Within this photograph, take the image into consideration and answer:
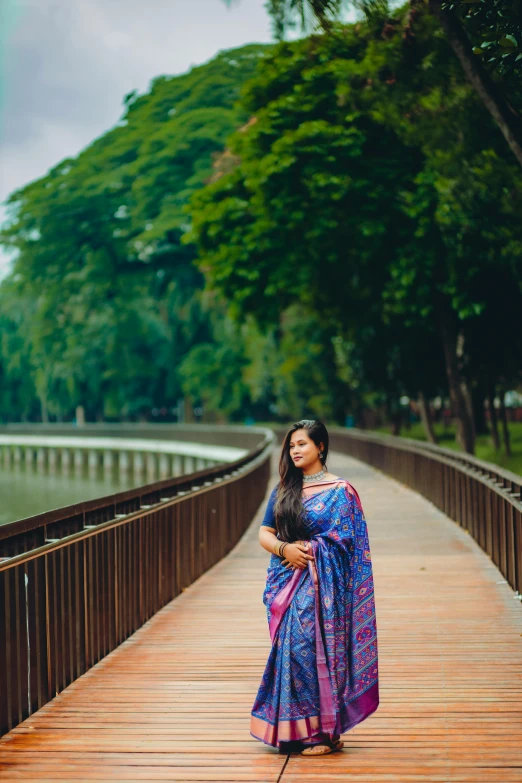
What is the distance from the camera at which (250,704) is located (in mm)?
6270

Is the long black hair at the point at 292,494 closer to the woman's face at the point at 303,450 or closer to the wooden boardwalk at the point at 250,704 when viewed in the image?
the woman's face at the point at 303,450

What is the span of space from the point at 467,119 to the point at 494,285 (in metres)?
6.64

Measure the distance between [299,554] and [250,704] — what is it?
4.69 ft

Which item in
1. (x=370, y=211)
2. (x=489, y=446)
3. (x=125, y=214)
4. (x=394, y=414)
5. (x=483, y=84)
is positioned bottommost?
(x=489, y=446)

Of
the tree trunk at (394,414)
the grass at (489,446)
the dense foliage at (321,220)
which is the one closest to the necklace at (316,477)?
the dense foliage at (321,220)

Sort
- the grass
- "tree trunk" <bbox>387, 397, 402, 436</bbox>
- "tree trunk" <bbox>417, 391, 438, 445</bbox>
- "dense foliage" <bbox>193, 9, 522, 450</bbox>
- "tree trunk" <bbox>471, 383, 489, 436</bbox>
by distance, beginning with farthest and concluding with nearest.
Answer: "tree trunk" <bbox>387, 397, 402, 436</bbox>, "tree trunk" <bbox>471, 383, 489, 436</bbox>, "tree trunk" <bbox>417, 391, 438, 445</bbox>, the grass, "dense foliage" <bbox>193, 9, 522, 450</bbox>

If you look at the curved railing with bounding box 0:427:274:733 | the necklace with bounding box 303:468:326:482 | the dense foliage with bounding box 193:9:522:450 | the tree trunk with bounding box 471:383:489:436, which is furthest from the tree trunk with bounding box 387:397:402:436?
the necklace with bounding box 303:468:326:482

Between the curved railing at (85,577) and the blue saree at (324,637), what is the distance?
1342 millimetres

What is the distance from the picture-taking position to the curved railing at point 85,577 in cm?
589

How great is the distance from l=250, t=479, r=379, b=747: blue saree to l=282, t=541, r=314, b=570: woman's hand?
0.03m

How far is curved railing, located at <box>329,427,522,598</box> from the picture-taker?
1038 centimetres

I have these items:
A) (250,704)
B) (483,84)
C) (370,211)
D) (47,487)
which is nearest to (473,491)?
(483,84)

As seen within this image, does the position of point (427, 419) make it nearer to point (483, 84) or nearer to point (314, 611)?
point (483, 84)

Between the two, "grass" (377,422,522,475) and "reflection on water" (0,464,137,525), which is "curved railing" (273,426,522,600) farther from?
"reflection on water" (0,464,137,525)
